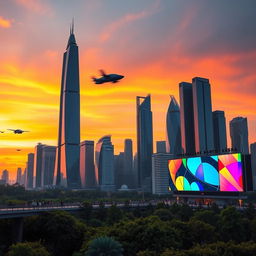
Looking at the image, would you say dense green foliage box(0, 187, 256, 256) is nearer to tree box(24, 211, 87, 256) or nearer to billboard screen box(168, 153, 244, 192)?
tree box(24, 211, 87, 256)

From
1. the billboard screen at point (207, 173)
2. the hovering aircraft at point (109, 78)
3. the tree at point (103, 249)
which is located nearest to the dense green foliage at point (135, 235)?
the tree at point (103, 249)

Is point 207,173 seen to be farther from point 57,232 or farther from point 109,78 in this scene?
point 109,78

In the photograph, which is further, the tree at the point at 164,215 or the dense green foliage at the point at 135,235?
the tree at the point at 164,215

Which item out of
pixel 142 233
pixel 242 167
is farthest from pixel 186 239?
pixel 242 167

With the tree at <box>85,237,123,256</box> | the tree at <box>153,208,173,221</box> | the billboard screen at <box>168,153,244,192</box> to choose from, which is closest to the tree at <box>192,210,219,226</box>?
the tree at <box>153,208,173,221</box>

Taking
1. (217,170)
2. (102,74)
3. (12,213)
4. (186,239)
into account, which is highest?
(102,74)

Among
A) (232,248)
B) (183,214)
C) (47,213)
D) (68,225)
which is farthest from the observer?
(183,214)

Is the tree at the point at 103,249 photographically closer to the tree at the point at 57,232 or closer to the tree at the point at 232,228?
the tree at the point at 57,232

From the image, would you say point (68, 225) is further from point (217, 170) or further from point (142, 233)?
point (217, 170)

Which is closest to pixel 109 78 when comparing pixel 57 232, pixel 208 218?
pixel 57 232
